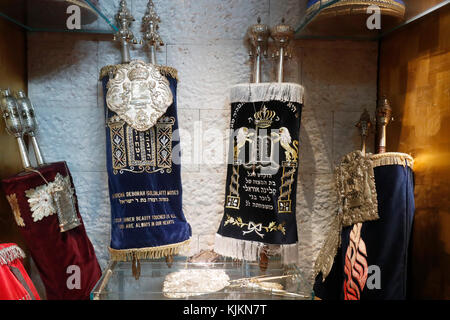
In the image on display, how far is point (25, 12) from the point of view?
2029mm

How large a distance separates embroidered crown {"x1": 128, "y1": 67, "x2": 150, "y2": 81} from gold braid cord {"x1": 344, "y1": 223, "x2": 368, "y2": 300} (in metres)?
1.57

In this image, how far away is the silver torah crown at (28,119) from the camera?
2.01m

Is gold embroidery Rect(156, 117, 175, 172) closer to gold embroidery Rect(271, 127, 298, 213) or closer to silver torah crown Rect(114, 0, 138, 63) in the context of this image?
silver torah crown Rect(114, 0, 138, 63)

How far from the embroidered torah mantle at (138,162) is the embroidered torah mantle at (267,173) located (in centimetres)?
43

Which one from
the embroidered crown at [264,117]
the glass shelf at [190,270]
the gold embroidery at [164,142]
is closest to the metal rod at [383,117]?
the embroidered crown at [264,117]

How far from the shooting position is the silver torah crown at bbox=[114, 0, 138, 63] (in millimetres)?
2111

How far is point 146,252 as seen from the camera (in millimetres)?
2047

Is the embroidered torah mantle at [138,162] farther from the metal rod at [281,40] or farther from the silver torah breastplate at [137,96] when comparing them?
the metal rod at [281,40]

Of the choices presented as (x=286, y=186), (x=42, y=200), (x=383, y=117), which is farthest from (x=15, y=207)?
(x=383, y=117)

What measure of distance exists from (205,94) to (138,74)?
49cm

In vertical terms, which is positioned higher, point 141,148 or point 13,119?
point 13,119

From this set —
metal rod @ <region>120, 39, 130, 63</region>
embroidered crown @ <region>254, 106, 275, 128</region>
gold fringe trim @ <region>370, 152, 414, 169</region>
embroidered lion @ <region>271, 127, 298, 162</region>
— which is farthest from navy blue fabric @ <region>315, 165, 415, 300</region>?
→ metal rod @ <region>120, 39, 130, 63</region>

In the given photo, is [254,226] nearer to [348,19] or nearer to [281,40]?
[281,40]

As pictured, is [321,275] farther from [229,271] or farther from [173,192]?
[173,192]
